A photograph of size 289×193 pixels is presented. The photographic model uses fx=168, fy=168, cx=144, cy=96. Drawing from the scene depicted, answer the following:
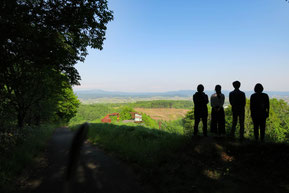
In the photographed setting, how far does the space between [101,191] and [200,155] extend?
365 cm

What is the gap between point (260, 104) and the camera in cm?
677

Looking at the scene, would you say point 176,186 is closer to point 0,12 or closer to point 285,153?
point 285,153

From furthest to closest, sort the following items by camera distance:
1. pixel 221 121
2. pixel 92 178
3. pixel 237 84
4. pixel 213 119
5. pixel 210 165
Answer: pixel 213 119 → pixel 221 121 → pixel 237 84 → pixel 210 165 → pixel 92 178

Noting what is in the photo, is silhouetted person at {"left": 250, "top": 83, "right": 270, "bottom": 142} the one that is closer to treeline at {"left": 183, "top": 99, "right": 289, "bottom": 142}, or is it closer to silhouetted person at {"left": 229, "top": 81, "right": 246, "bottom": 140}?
silhouetted person at {"left": 229, "top": 81, "right": 246, "bottom": 140}

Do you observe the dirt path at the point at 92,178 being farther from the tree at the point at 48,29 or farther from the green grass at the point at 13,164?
the tree at the point at 48,29

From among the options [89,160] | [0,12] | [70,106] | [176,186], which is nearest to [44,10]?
[0,12]

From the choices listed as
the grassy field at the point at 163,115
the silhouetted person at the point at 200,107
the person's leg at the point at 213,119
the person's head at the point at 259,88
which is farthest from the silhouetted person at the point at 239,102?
the grassy field at the point at 163,115

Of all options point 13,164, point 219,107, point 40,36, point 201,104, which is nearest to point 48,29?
point 40,36

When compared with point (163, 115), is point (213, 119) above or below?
above

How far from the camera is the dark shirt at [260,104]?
266 inches

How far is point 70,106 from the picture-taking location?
3522 cm

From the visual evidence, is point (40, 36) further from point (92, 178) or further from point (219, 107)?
point (219, 107)

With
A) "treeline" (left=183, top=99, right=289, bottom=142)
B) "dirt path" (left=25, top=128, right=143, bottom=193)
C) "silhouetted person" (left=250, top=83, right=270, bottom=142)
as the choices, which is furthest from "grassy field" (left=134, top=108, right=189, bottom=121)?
"dirt path" (left=25, top=128, right=143, bottom=193)

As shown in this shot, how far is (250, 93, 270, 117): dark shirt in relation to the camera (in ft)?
22.2
